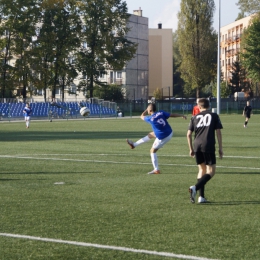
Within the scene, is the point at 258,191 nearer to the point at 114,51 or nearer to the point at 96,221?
the point at 96,221

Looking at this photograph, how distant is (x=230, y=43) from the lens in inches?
5285

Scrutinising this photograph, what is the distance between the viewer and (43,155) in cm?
2198

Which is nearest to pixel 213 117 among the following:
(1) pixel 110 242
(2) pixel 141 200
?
(2) pixel 141 200

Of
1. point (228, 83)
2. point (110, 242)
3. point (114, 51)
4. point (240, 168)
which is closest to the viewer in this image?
point (110, 242)

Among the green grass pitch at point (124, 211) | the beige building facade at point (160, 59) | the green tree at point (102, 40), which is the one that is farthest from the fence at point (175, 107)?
the green grass pitch at point (124, 211)

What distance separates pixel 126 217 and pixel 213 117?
2.38m

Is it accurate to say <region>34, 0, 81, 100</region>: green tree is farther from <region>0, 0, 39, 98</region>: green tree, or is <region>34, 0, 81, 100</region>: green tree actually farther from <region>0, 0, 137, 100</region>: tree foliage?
<region>0, 0, 39, 98</region>: green tree

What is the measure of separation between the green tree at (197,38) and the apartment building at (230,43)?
73.8ft

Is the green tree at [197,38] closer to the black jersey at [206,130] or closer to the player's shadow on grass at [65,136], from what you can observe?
the player's shadow on grass at [65,136]

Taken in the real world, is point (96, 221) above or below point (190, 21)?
below

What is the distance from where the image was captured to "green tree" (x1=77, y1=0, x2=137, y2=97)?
80.9 metres

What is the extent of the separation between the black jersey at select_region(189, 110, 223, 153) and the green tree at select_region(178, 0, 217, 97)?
3588 inches

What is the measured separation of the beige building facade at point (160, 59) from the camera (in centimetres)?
12650

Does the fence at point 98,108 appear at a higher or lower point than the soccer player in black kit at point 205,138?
lower
